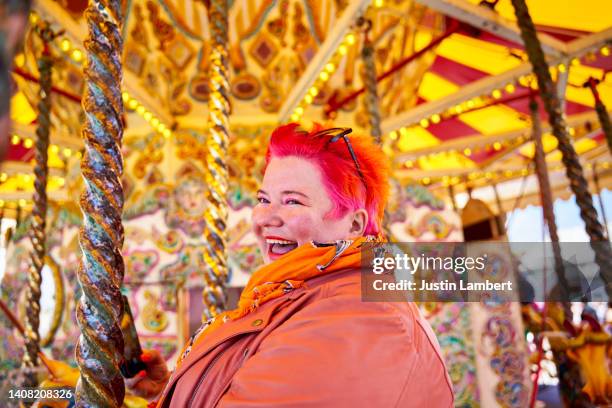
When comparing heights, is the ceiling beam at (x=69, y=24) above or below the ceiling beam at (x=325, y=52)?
below

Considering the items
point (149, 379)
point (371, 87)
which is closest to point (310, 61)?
point (371, 87)

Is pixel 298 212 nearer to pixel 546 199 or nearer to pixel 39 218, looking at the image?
pixel 39 218

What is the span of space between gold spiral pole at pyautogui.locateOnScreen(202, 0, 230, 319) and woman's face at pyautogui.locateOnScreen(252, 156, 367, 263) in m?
1.01

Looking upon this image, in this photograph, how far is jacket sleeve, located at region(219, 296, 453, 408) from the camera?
30.0 inches

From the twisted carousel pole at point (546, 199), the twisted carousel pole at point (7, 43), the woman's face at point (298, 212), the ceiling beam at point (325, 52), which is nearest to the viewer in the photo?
the twisted carousel pole at point (7, 43)

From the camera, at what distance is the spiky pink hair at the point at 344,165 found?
1.16 m

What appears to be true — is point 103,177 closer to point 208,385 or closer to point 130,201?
point 208,385

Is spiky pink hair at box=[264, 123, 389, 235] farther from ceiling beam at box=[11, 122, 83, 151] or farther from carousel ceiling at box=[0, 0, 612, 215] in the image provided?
ceiling beam at box=[11, 122, 83, 151]

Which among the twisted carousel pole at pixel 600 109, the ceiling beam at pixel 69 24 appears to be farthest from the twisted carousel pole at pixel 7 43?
the twisted carousel pole at pixel 600 109

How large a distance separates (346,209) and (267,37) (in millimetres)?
4208

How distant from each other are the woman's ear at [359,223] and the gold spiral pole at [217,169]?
110 cm

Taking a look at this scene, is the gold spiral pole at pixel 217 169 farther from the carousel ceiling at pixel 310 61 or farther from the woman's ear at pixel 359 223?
the carousel ceiling at pixel 310 61

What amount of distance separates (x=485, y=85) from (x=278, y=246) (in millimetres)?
4165

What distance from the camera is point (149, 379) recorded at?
5.45 feet
